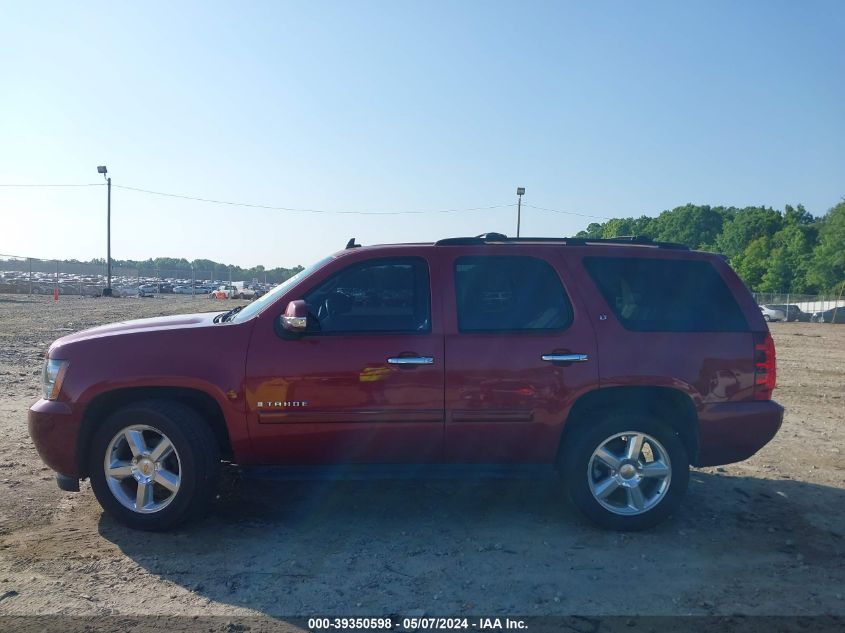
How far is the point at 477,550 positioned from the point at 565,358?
138cm

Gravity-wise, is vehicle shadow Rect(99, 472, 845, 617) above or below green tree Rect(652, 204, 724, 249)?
below

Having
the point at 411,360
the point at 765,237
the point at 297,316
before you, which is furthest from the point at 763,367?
the point at 765,237

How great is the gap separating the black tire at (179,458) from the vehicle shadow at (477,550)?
135mm

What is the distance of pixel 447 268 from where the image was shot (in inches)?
193

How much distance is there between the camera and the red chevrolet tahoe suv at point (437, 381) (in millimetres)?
4637

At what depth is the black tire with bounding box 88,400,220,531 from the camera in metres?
4.61

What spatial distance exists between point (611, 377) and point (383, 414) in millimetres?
1557

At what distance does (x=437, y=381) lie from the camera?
467cm

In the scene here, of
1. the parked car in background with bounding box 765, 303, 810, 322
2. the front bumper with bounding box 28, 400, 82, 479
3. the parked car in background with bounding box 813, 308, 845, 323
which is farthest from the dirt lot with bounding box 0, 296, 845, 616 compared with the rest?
the parked car in background with bounding box 765, 303, 810, 322

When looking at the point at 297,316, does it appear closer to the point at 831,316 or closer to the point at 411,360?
the point at 411,360

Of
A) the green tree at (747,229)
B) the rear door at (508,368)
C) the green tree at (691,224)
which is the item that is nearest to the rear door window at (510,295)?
the rear door at (508,368)

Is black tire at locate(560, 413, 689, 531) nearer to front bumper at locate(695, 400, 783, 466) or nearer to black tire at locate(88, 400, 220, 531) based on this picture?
front bumper at locate(695, 400, 783, 466)

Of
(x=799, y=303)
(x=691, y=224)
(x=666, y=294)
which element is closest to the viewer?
(x=666, y=294)

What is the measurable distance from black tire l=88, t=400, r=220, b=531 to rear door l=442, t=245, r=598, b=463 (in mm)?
1629
